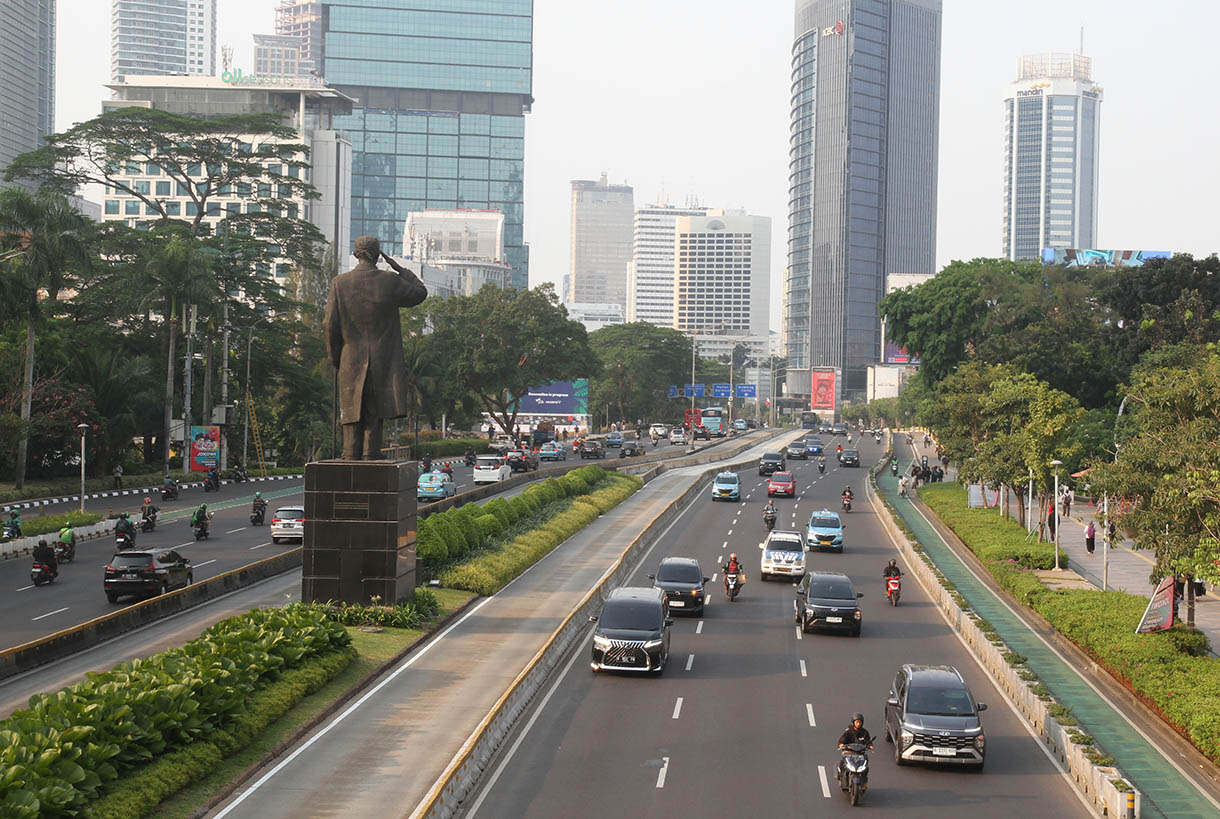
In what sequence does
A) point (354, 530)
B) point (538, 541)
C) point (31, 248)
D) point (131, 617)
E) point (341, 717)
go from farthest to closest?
point (31, 248) → point (538, 541) → point (131, 617) → point (354, 530) → point (341, 717)

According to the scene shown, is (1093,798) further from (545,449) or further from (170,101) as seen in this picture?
(170,101)

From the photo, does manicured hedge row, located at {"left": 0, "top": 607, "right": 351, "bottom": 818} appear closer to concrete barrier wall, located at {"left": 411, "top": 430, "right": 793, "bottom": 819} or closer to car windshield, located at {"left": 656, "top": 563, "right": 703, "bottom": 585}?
concrete barrier wall, located at {"left": 411, "top": 430, "right": 793, "bottom": 819}

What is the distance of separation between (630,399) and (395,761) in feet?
461

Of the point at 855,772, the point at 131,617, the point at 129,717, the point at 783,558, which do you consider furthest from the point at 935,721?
the point at 783,558

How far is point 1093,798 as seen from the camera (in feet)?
64.8

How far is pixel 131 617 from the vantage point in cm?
3094

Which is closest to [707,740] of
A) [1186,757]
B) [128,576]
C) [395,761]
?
[395,761]

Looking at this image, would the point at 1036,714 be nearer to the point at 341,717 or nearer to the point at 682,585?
the point at 682,585

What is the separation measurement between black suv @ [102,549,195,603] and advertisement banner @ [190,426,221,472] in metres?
36.9

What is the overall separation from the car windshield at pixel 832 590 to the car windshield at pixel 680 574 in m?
3.67

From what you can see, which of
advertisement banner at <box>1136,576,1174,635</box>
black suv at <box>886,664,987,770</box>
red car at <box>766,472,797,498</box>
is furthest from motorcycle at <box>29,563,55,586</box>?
red car at <box>766,472,797,498</box>

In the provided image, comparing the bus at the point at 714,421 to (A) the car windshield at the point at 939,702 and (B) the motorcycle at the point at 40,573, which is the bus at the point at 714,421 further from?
(A) the car windshield at the point at 939,702

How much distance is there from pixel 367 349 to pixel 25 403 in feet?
111

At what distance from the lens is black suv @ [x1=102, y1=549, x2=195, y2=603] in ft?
110
